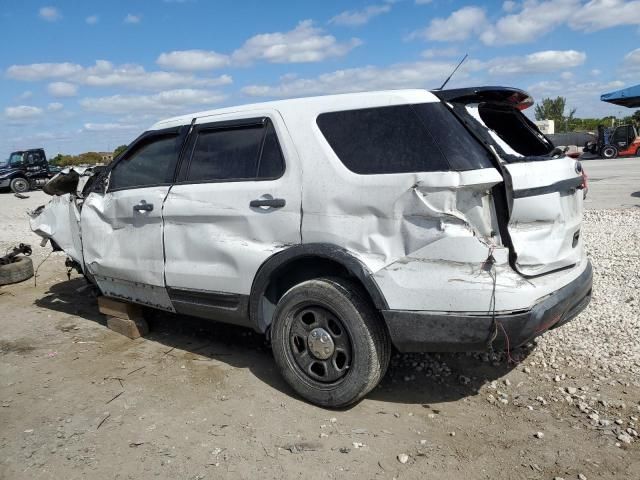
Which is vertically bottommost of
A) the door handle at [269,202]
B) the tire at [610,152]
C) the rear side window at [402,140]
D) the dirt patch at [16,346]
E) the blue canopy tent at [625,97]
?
the dirt patch at [16,346]

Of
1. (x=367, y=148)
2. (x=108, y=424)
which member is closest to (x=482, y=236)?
(x=367, y=148)

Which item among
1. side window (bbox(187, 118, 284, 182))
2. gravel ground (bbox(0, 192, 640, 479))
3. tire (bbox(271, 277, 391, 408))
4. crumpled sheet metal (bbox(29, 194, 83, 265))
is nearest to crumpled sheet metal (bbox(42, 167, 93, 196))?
crumpled sheet metal (bbox(29, 194, 83, 265))

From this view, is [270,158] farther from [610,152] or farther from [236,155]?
[610,152]

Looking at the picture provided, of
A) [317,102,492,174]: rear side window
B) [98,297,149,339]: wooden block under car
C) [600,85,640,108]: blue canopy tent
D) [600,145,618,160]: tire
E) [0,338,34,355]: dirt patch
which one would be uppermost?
[600,85,640,108]: blue canopy tent

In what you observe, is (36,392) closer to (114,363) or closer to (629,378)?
(114,363)

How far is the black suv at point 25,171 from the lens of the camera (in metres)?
23.8

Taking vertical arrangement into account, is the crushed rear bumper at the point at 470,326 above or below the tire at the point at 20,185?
below

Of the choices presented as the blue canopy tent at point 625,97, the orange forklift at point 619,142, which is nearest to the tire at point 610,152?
the orange forklift at point 619,142

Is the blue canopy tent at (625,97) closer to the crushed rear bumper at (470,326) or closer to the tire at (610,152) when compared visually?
the tire at (610,152)

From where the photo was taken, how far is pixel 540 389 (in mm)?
3500

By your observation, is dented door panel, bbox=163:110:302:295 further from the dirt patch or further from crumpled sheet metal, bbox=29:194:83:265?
the dirt patch

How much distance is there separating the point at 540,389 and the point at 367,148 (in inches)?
78.7

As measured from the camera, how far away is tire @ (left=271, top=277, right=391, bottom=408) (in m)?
Result: 3.06

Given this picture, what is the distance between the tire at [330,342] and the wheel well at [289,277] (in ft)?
0.35
